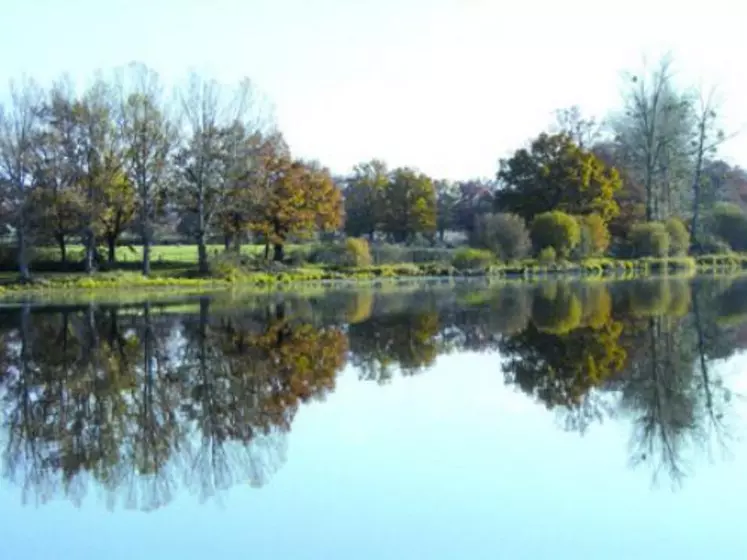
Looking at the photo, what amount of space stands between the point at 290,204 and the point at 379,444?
41.6 metres

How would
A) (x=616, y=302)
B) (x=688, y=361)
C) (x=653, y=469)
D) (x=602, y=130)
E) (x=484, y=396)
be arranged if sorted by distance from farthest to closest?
1. (x=602, y=130)
2. (x=616, y=302)
3. (x=688, y=361)
4. (x=484, y=396)
5. (x=653, y=469)

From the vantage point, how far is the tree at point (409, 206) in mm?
63219

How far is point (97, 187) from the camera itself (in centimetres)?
4444

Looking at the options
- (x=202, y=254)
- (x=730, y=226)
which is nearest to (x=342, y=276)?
(x=202, y=254)

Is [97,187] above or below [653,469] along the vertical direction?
above

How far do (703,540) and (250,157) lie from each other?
41939 mm

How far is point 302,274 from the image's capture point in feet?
153

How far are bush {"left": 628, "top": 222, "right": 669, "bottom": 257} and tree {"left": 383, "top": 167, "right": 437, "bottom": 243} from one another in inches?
537

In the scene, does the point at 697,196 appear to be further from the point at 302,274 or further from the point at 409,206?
the point at 302,274

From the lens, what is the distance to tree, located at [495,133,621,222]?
5719 centimetres

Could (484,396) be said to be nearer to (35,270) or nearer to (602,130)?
(35,270)

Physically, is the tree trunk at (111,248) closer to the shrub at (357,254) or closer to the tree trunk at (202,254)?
the tree trunk at (202,254)

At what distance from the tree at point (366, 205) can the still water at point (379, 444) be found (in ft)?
143

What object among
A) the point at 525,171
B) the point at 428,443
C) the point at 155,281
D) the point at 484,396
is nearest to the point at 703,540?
the point at 428,443
